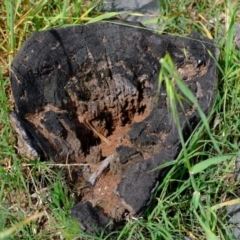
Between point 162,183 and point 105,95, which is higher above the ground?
point 105,95

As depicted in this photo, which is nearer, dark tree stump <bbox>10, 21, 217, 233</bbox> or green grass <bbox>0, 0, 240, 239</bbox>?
Result: green grass <bbox>0, 0, 240, 239</bbox>

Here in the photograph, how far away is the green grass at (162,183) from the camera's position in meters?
2.15

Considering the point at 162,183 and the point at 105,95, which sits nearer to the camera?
the point at 162,183

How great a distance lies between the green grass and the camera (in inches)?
84.6

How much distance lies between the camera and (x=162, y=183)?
2217mm

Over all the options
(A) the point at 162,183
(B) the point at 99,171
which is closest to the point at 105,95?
(B) the point at 99,171

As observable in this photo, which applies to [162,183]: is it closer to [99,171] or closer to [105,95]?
[99,171]

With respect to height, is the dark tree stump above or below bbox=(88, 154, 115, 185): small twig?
above

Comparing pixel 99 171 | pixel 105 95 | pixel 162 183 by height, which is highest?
pixel 105 95

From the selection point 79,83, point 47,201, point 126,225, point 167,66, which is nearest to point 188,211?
point 126,225

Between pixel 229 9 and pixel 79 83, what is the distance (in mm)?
815

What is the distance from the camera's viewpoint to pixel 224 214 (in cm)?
226

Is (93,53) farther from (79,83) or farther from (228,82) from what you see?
(228,82)

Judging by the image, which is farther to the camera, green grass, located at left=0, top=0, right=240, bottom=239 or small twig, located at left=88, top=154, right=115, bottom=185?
small twig, located at left=88, top=154, right=115, bottom=185
